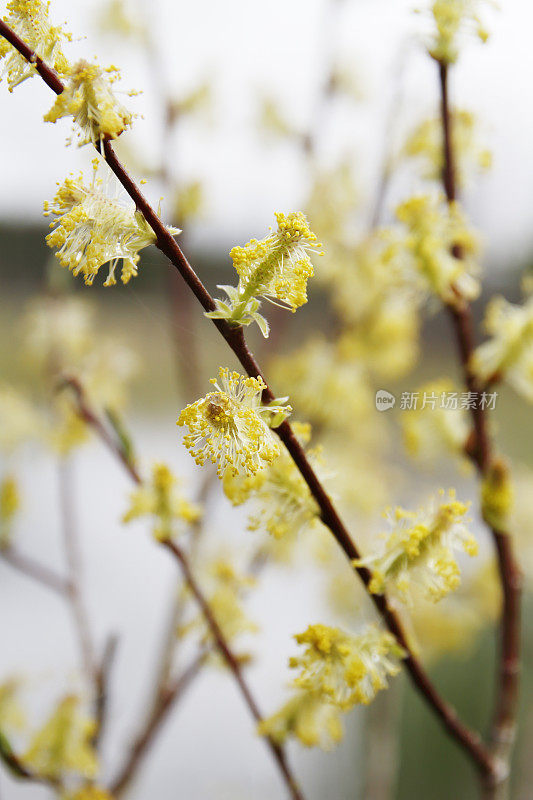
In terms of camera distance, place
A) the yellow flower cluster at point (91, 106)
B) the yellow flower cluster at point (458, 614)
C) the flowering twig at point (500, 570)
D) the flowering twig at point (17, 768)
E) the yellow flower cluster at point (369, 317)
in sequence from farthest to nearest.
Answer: the yellow flower cluster at point (458, 614)
the yellow flower cluster at point (369, 317)
the flowering twig at point (500, 570)
the flowering twig at point (17, 768)
the yellow flower cluster at point (91, 106)

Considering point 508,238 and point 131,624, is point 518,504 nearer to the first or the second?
point 508,238

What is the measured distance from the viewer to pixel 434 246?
43 cm

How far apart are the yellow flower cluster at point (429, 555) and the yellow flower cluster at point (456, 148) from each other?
0.27 meters

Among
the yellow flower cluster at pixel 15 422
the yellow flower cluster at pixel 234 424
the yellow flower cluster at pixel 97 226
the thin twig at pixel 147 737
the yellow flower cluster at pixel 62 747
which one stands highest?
the yellow flower cluster at pixel 97 226

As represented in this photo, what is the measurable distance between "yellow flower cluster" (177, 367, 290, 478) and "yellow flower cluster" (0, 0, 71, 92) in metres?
0.11

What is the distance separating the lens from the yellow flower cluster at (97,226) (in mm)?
234

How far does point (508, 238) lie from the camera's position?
83 cm

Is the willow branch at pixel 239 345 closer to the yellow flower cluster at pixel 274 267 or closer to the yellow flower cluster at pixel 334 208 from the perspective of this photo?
the yellow flower cluster at pixel 274 267

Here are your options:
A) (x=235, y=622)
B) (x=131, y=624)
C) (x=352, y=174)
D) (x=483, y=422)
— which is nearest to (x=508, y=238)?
(x=352, y=174)

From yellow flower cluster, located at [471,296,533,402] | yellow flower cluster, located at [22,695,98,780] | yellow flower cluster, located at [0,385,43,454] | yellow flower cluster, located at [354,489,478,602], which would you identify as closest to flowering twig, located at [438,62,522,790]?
yellow flower cluster, located at [471,296,533,402]

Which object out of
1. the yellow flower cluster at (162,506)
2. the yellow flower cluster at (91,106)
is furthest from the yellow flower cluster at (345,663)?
the yellow flower cluster at (91,106)

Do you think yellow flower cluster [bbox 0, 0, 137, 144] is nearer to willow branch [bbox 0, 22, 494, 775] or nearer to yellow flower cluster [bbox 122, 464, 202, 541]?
willow branch [bbox 0, 22, 494, 775]

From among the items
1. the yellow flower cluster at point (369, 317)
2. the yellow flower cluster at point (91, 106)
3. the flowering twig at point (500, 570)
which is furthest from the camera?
the yellow flower cluster at point (369, 317)

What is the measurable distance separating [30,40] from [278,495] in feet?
0.62
